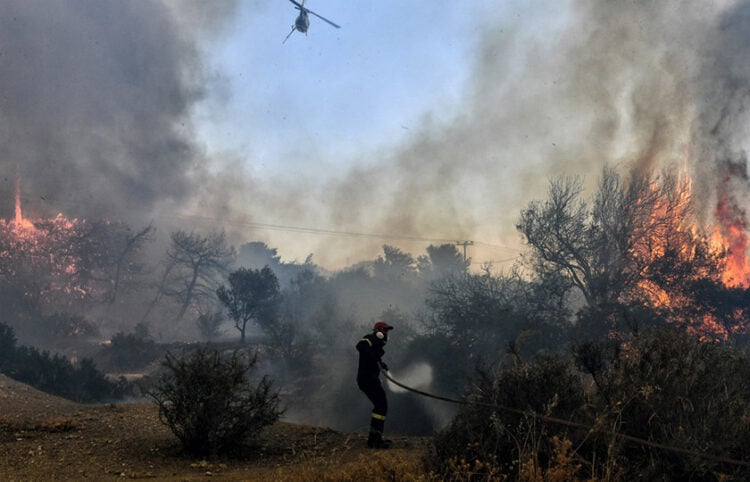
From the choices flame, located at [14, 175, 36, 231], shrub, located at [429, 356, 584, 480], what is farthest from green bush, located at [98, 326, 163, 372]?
shrub, located at [429, 356, 584, 480]

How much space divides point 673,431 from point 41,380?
78.7 feet

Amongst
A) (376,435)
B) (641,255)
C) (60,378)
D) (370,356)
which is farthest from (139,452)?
(641,255)

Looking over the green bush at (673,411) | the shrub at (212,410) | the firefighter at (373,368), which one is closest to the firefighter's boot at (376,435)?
the firefighter at (373,368)

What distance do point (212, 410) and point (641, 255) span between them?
28.6 metres

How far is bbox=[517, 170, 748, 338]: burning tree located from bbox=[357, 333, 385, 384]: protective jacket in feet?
67.9

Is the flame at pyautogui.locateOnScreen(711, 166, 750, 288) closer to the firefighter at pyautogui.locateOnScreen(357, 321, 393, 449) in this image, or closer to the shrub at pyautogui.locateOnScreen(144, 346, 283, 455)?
the firefighter at pyautogui.locateOnScreen(357, 321, 393, 449)

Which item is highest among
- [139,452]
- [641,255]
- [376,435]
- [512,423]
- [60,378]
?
[641,255]

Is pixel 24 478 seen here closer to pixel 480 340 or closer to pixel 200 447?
pixel 200 447

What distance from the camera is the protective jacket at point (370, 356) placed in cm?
918

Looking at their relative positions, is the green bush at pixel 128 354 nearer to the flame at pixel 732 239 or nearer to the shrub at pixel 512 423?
the shrub at pixel 512 423

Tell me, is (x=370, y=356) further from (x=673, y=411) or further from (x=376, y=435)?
(x=673, y=411)

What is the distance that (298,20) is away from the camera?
51344 mm

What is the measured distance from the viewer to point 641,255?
3048cm

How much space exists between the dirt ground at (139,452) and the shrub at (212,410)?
0.31 metres
